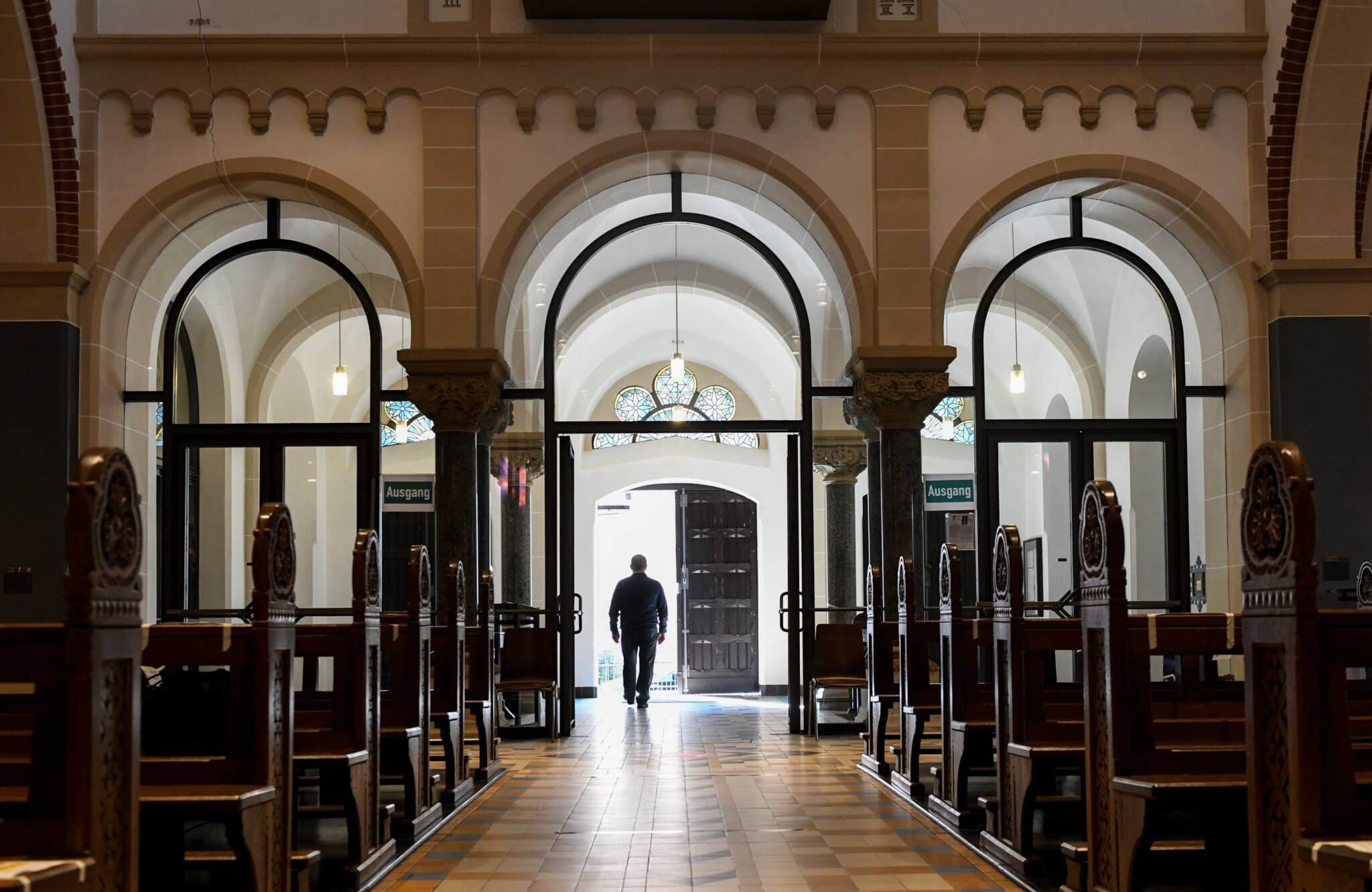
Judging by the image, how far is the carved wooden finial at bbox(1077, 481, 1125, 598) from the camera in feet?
13.1

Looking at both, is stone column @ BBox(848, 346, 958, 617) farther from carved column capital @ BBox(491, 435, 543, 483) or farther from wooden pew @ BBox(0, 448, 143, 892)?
wooden pew @ BBox(0, 448, 143, 892)

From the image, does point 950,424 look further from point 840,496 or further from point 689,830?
point 689,830

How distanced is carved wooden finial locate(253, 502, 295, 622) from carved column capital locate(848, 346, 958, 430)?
5721 millimetres

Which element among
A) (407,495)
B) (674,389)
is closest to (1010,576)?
(407,495)

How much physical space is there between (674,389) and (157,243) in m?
9.44

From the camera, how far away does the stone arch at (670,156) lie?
9.60 m

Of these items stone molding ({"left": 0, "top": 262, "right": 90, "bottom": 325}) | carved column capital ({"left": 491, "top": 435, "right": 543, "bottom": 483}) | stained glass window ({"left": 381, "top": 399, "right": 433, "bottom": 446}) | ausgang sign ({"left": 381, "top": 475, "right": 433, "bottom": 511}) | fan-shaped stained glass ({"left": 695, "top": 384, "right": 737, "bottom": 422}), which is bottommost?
ausgang sign ({"left": 381, "top": 475, "right": 433, "bottom": 511})

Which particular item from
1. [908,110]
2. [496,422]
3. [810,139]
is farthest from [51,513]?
[908,110]

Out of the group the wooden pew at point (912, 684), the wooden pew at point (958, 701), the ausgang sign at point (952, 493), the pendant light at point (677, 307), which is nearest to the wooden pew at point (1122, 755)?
the wooden pew at point (958, 701)

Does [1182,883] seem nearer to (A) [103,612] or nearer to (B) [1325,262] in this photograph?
(A) [103,612]

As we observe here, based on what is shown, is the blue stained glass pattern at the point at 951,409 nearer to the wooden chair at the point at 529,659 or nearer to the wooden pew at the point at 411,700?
the wooden chair at the point at 529,659

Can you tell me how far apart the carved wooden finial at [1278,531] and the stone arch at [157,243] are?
704 centimetres

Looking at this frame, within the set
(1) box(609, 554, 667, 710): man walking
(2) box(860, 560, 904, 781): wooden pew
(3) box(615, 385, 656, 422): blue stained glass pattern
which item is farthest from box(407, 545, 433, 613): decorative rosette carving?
(3) box(615, 385, 656, 422): blue stained glass pattern

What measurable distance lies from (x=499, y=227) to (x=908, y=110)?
9.23ft
